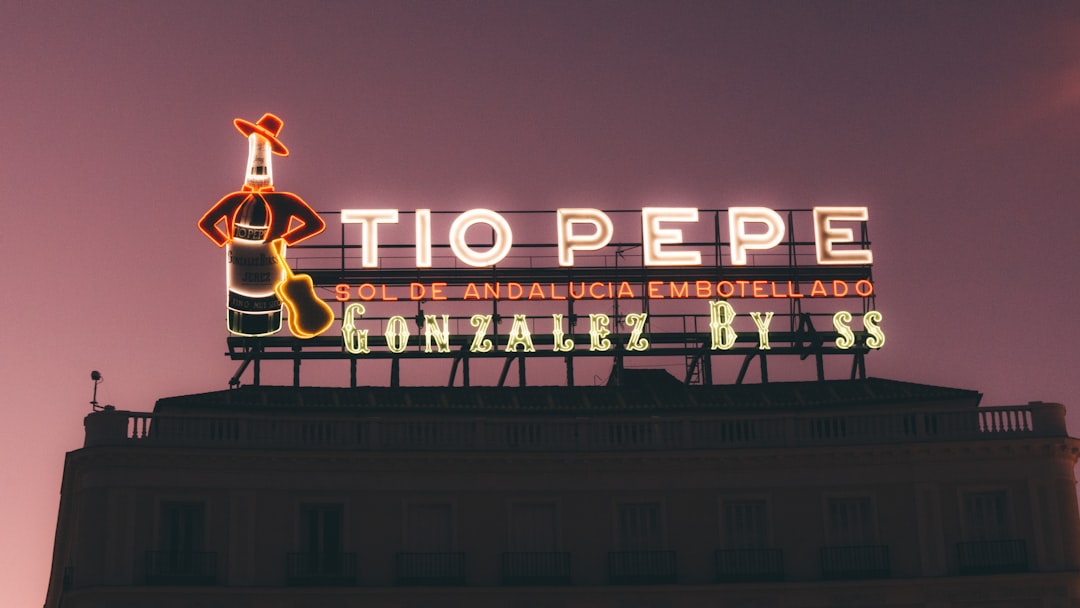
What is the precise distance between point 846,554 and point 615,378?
55.7 ft

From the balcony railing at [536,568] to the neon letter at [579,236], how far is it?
17989mm

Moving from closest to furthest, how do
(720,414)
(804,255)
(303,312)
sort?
(720,414) < (303,312) < (804,255)

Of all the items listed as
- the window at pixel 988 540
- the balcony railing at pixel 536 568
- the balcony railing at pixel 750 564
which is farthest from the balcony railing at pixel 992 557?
the balcony railing at pixel 536 568

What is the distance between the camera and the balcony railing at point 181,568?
61.6 meters

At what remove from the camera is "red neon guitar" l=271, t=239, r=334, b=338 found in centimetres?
7500

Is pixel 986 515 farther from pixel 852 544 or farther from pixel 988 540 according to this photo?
pixel 852 544

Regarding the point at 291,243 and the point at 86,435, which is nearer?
the point at 86,435

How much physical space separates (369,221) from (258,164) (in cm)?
548

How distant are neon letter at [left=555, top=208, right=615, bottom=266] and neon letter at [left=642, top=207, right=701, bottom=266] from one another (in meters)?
1.68

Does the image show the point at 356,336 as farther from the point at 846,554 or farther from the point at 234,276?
the point at 846,554

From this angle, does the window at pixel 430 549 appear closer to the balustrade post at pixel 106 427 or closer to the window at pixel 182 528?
the window at pixel 182 528

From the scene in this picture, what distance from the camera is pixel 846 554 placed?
212ft

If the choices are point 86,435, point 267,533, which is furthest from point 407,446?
point 86,435

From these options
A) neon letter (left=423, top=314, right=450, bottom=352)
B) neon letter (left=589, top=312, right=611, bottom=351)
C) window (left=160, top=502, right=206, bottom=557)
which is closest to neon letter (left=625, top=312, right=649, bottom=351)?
neon letter (left=589, top=312, right=611, bottom=351)
